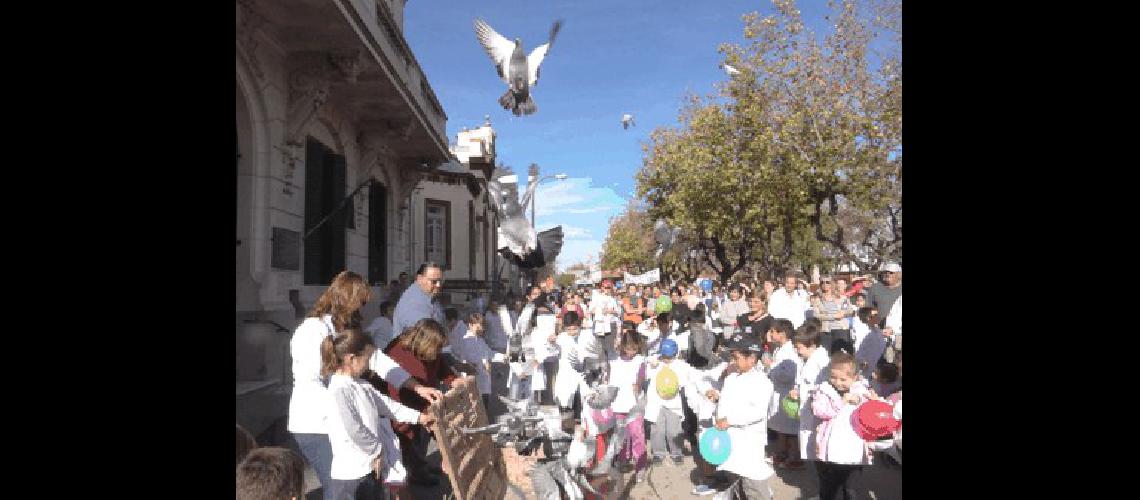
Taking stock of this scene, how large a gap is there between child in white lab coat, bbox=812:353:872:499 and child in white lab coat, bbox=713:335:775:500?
0.38 m

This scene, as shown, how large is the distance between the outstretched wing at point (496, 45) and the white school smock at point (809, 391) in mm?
8765

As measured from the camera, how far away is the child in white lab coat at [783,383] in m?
5.65

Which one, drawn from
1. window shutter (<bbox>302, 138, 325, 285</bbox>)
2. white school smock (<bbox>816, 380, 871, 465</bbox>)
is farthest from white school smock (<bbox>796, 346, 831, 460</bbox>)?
window shutter (<bbox>302, 138, 325, 285</bbox>)

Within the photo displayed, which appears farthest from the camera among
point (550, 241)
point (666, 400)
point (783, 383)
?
point (550, 241)

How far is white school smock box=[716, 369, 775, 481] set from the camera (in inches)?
173

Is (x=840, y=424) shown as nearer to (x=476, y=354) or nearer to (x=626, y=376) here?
(x=626, y=376)

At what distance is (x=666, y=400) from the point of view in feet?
19.7

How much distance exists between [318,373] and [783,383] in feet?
12.7

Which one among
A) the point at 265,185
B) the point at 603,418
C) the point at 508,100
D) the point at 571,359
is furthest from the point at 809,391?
the point at 508,100

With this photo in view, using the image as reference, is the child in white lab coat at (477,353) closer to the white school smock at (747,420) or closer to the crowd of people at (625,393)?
the crowd of people at (625,393)

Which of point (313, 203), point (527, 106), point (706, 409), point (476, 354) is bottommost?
point (706, 409)

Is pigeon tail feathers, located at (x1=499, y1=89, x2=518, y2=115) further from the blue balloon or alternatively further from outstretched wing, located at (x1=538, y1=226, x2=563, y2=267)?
the blue balloon

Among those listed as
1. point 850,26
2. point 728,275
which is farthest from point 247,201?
point 728,275
